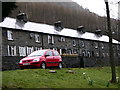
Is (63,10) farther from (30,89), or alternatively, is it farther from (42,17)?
(30,89)

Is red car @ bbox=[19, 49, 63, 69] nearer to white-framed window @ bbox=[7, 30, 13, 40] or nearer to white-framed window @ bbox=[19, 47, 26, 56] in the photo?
white-framed window @ bbox=[7, 30, 13, 40]

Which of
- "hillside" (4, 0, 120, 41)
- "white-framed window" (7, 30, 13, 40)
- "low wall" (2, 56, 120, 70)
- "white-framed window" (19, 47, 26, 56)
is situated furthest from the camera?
"hillside" (4, 0, 120, 41)

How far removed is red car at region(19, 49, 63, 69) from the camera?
1745cm

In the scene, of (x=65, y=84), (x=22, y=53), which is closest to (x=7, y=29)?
(x=22, y=53)

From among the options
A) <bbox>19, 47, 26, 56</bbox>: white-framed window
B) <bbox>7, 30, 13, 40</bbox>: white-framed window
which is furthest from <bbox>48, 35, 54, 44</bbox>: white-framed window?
<bbox>7, 30, 13, 40</bbox>: white-framed window

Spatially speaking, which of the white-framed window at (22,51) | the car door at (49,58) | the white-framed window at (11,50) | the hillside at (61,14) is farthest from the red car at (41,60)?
the hillside at (61,14)

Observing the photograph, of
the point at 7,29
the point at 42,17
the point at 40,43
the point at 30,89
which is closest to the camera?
the point at 30,89

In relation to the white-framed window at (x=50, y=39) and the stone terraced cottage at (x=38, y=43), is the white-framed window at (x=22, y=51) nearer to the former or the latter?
the stone terraced cottage at (x=38, y=43)

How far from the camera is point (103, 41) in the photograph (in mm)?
58375

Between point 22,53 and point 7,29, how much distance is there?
4.66 metres

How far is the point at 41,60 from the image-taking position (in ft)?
57.5

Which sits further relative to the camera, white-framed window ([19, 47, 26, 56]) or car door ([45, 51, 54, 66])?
white-framed window ([19, 47, 26, 56])

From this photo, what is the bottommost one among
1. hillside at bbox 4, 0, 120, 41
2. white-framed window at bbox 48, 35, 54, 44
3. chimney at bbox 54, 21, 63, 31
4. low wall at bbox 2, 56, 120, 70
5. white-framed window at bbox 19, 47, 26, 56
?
low wall at bbox 2, 56, 120, 70

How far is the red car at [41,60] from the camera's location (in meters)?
17.5
